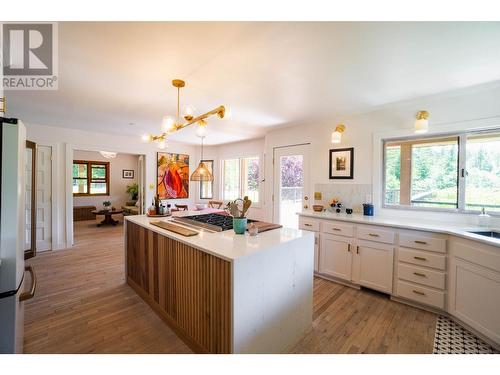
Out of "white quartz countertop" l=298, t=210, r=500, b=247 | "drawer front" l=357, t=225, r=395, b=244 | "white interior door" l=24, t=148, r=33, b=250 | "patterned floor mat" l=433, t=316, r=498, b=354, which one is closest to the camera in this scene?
"patterned floor mat" l=433, t=316, r=498, b=354

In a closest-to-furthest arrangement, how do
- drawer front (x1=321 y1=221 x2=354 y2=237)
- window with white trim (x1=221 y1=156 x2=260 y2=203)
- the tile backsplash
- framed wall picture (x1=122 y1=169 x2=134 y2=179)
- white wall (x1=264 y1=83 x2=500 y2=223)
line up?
1. white wall (x1=264 y1=83 x2=500 y2=223)
2. drawer front (x1=321 y1=221 x2=354 y2=237)
3. the tile backsplash
4. window with white trim (x1=221 y1=156 x2=260 y2=203)
5. framed wall picture (x1=122 y1=169 x2=134 y2=179)

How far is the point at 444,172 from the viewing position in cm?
263

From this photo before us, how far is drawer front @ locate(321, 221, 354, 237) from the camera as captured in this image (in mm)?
2703

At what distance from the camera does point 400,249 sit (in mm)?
2350

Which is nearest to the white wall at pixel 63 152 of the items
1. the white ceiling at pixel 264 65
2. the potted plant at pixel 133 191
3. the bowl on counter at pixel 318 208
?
the white ceiling at pixel 264 65

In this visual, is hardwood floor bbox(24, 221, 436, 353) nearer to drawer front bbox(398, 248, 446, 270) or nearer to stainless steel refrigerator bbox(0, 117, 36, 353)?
drawer front bbox(398, 248, 446, 270)

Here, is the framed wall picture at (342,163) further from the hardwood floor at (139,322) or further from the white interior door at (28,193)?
the white interior door at (28,193)

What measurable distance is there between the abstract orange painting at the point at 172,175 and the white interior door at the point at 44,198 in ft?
6.64

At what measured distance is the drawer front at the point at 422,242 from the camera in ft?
6.96

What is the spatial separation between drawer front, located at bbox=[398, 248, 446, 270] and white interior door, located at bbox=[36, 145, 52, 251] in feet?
18.6

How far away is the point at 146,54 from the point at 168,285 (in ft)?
6.37

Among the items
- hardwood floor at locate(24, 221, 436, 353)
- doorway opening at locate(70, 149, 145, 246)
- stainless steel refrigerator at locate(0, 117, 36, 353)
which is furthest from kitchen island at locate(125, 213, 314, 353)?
doorway opening at locate(70, 149, 145, 246)

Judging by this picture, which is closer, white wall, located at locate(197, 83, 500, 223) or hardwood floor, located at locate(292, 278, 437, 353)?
hardwood floor, located at locate(292, 278, 437, 353)

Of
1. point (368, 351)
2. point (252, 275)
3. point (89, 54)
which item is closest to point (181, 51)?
point (89, 54)
